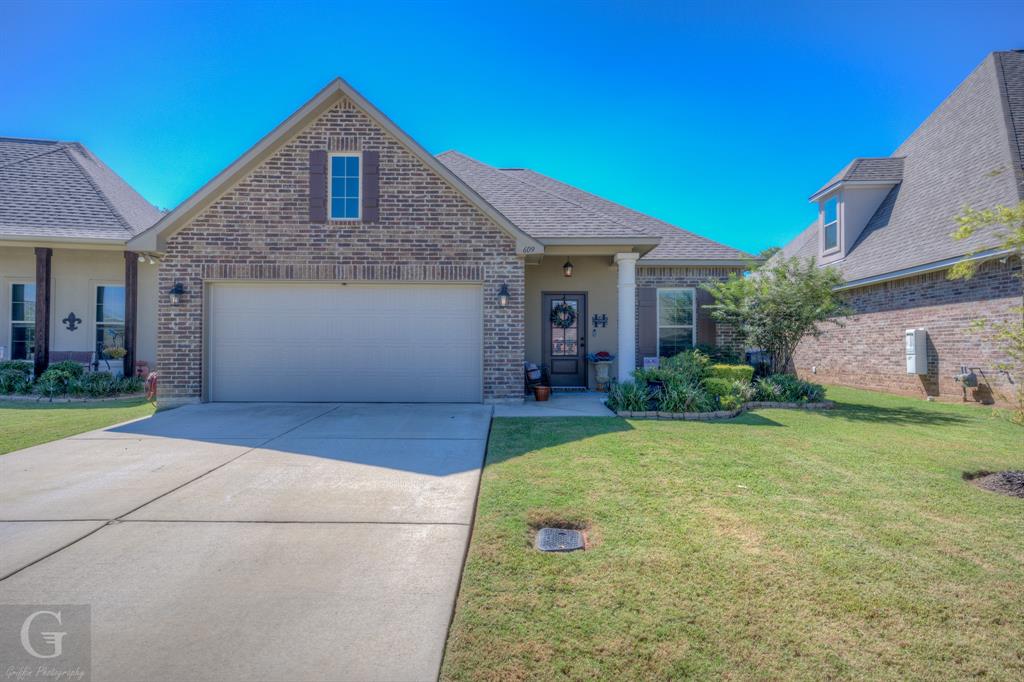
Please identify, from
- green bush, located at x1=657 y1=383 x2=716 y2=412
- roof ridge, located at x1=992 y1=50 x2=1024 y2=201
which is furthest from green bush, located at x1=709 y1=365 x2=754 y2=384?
roof ridge, located at x1=992 y1=50 x2=1024 y2=201

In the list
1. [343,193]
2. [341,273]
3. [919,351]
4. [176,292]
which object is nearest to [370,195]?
[343,193]

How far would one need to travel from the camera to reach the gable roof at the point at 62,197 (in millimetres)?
11000

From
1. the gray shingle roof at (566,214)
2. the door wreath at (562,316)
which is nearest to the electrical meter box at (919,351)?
the gray shingle roof at (566,214)

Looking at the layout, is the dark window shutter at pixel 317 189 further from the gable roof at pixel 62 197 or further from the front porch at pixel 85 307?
the front porch at pixel 85 307

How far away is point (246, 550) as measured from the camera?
3.19m

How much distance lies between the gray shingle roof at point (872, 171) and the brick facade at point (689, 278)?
5172 mm

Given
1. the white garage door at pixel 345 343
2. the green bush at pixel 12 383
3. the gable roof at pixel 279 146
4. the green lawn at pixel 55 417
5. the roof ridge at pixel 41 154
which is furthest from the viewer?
the roof ridge at pixel 41 154

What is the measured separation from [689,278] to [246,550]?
36.3 feet

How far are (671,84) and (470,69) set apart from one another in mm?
5114

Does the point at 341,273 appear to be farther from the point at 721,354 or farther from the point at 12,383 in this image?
the point at 721,354

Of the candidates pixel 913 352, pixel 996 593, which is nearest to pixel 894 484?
pixel 996 593

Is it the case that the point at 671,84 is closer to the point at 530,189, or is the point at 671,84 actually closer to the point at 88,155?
the point at 530,189

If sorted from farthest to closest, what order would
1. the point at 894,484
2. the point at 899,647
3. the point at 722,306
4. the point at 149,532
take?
the point at 722,306 → the point at 894,484 → the point at 149,532 → the point at 899,647

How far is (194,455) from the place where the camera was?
5.53m
